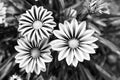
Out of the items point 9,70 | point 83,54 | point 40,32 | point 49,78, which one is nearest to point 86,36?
point 83,54

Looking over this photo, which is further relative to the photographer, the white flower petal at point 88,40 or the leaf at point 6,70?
the leaf at point 6,70

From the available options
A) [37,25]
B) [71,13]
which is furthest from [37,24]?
[71,13]

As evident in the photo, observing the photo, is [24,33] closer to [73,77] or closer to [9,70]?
[9,70]

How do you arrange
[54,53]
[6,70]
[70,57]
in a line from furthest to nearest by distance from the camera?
[6,70] → [54,53] → [70,57]

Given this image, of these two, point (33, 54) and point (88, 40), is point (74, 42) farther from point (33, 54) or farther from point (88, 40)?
point (33, 54)

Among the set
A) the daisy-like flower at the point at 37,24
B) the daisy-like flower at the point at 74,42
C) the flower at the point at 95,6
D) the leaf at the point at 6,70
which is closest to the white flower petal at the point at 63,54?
the daisy-like flower at the point at 74,42

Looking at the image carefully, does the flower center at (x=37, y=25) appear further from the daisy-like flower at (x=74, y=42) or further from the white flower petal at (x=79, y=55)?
the white flower petal at (x=79, y=55)

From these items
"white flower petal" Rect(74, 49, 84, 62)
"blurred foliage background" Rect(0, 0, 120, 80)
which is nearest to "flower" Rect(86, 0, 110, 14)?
"blurred foliage background" Rect(0, 0, 120, 80)
